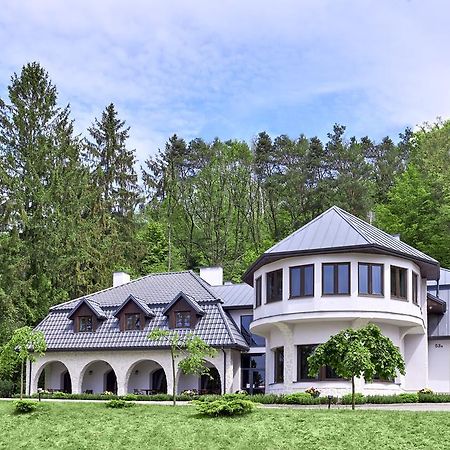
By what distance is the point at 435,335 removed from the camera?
34.6 meters

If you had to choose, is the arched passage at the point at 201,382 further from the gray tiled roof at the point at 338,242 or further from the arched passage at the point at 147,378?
the gray tiled roof at the point at 338,242

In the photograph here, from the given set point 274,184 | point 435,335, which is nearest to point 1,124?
point 274,184

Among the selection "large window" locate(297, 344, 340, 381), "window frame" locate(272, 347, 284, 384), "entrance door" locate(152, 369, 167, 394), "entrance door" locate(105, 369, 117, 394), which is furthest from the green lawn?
"entrance door" locate(105, 369, 117, 394)

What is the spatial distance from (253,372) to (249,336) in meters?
1.71

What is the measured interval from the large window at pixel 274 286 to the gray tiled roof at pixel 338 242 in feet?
2.04

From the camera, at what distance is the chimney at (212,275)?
Answer: 43.4 metres

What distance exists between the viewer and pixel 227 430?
21766 millimetres

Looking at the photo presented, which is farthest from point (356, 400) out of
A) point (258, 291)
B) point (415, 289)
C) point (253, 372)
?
point (253, 372)

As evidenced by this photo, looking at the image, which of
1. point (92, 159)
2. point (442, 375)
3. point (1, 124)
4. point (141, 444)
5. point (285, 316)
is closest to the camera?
point (141, 444)

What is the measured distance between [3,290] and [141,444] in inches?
938

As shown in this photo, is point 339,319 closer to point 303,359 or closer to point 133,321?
point 303,359

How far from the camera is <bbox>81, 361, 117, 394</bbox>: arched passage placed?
39594 millimetres

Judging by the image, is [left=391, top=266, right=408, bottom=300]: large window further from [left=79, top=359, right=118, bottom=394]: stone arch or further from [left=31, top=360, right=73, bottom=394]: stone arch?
[left=31, top=360, right=73, bottom=394]: stone arch

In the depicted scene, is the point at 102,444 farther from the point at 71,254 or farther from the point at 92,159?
the point at 92,159
